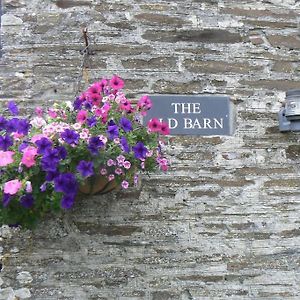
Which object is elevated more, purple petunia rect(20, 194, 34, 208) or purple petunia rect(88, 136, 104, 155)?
purple petunia rect(88, 136, 104, 155)

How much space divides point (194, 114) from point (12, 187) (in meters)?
1.27

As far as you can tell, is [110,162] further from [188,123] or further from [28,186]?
[188,123]

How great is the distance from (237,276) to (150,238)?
1.73 feet

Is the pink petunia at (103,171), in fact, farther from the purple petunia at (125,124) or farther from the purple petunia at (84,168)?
the purple petunia at (125,124)

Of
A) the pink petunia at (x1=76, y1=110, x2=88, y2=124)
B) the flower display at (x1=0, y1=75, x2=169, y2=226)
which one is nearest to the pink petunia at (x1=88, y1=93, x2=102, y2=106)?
the flower display at (x1=0, y1=75, x2=169, y2=226)

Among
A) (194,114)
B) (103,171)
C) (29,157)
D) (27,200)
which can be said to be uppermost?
(194,114)

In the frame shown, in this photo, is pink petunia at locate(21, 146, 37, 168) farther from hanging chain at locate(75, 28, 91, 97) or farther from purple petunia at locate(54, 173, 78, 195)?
hanging chain at locate(75, 28, 91, 97)

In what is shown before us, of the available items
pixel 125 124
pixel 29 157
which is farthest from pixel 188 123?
pixel 29 157

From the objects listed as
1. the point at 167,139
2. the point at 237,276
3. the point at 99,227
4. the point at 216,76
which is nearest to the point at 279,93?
the point at 216,76

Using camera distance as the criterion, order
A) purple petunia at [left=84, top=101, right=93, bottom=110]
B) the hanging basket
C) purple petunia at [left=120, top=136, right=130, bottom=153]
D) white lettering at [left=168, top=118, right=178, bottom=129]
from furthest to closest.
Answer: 1. white lettering at [left=168, top=118, right=178, bottom=129]
2. purple petunia at [left=84, top=101, right=93, bottom=110]
3. the hanging basket
4. purple petunia at [left=120, top=136, right=130, bottom=153]

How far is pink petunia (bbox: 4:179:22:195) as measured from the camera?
8.88ft

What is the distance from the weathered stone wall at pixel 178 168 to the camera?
10.7ft

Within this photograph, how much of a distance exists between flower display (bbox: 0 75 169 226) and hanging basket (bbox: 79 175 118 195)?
1.2 inches

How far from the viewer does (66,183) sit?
2723 millimetres
